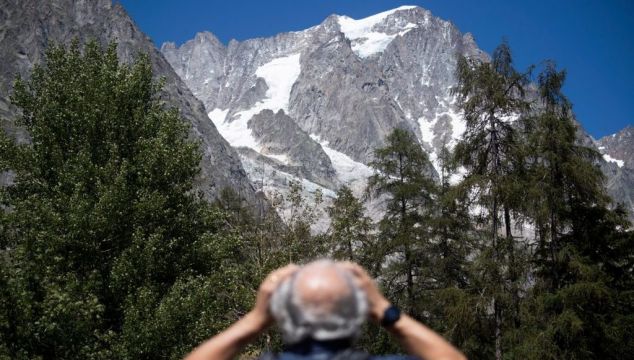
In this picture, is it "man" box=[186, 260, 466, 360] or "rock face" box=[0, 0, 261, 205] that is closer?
"man" box=[186, 260, 466, 360]

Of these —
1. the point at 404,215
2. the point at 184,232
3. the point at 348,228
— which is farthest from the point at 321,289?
the point at 404,215

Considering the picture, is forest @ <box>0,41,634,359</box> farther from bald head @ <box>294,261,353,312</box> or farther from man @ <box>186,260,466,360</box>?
bald head @ <box>294,261,353,312</box>

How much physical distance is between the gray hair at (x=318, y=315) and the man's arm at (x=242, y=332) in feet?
0.13

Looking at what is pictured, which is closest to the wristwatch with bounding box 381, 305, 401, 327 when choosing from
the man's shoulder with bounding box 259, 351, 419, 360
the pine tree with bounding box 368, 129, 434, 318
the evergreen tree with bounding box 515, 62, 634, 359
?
the man's shoulder with bounding box 259, 351, 419, 360

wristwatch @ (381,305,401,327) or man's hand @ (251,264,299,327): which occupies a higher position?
man's hand @ (251,264,299,327)

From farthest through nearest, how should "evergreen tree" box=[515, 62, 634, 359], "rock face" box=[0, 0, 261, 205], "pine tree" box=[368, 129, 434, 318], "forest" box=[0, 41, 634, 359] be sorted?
"rock face" box=[0, 0, 261, 205] < "pine tree" box=[368, 129, 434, 318] < "evergreen tree" box=[515, 62, 634, 359] < "forest" box=[0, 41, 634, 359]

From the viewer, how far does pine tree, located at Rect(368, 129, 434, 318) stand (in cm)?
2256

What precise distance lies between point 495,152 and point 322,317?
1595cm

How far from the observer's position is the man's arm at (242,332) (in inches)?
75.4

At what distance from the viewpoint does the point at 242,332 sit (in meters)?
1.93

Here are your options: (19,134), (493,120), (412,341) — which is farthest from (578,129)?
(19,134)

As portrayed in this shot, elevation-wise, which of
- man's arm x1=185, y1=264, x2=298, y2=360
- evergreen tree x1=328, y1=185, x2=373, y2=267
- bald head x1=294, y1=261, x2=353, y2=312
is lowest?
man's arm x1=185, y1=264, x2=298, y2=360

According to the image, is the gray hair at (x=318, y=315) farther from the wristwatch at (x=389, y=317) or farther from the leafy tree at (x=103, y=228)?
the leafy tree at (x=103, y=228)

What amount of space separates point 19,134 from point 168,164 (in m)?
56.4
